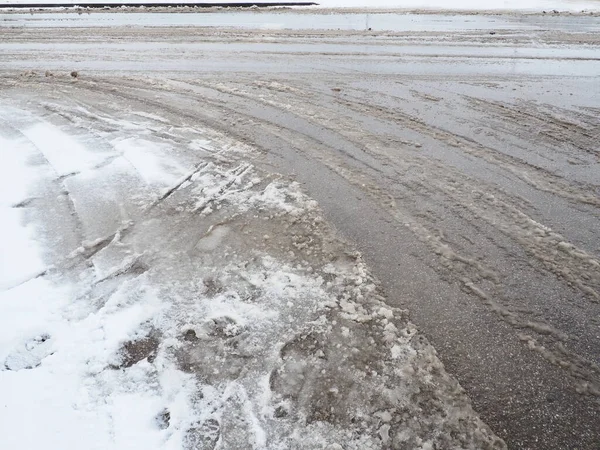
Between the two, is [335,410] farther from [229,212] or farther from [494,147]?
[494,147]

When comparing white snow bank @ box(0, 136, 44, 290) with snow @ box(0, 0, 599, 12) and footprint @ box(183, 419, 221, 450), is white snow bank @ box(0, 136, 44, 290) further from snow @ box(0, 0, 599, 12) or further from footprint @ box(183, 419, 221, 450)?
snow @ box(0, 0, 599, 12)

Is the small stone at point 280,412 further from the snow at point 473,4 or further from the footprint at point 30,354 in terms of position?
the snow at point 473,4

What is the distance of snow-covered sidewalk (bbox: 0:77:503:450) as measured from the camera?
88.4 inches

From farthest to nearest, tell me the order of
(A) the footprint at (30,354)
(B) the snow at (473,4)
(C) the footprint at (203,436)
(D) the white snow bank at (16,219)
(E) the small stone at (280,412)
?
(B) the snow at (473,4)
(D) the white snow bank at (16,219)
(A) the footprint at (30,354)
(E) the small stone at (280,412)
(C) the footprint at (203,436)

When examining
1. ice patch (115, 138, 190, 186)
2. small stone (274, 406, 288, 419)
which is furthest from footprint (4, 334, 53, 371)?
ice patch (115, 138, 190, 186)

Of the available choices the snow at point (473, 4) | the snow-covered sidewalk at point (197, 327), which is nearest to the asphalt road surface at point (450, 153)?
the snow-covered sidewalk at point (197, 327)

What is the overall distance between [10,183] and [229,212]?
2469 mm

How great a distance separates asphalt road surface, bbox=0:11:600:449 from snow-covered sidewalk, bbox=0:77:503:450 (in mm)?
339

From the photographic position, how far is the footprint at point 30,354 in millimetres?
2576

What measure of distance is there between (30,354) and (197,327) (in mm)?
1029

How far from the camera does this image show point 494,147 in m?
5.06

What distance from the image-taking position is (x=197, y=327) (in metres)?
2.82

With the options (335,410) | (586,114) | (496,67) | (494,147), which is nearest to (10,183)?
(335,410)

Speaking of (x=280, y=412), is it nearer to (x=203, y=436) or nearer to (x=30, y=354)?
(x=203, y=436)
